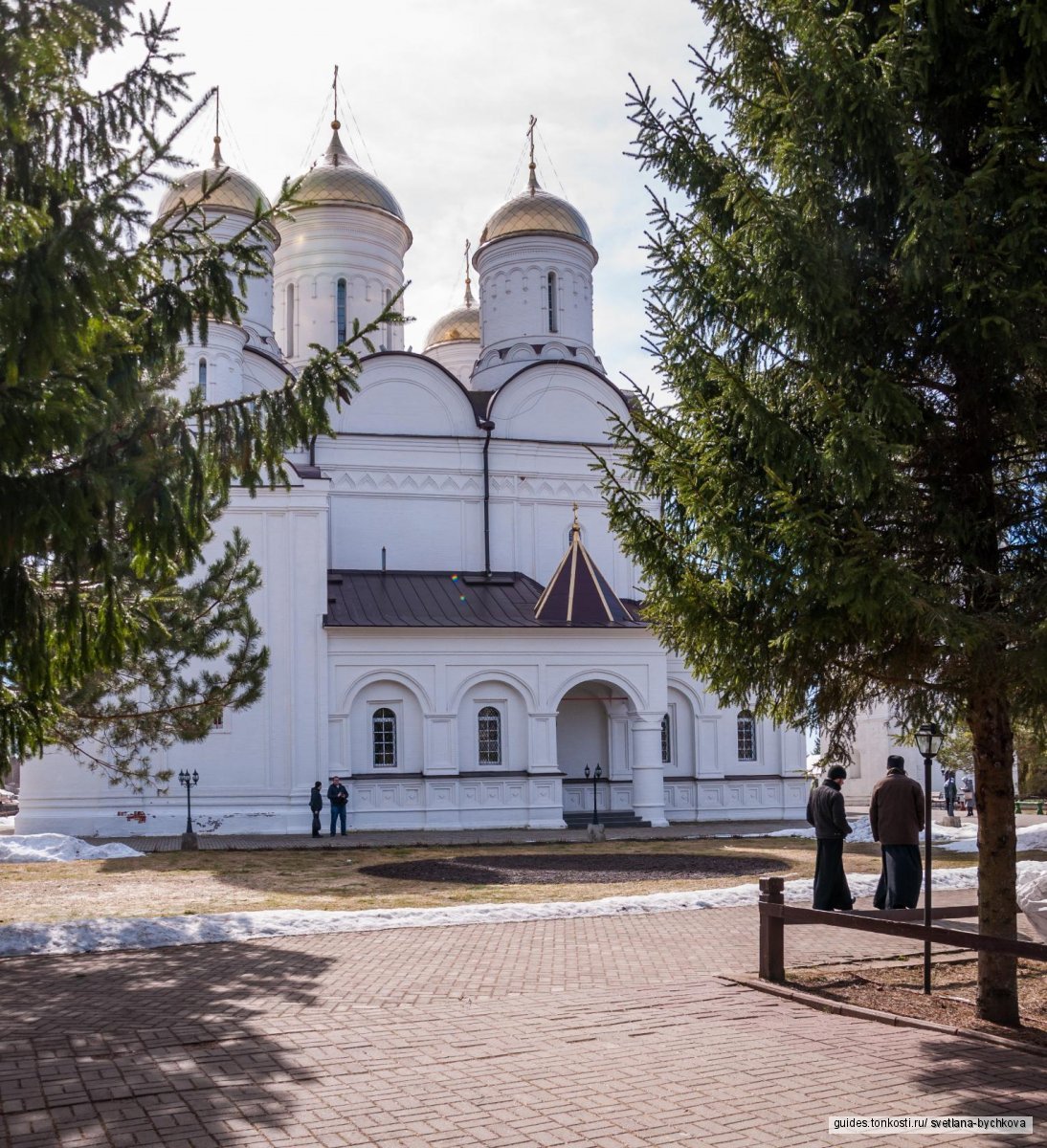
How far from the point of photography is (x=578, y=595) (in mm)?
27953

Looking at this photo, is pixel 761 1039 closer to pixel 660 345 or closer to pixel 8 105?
pixel 660 345

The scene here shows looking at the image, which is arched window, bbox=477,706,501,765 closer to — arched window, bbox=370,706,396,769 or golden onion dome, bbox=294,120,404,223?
arched window, bbox=370,706,396,769

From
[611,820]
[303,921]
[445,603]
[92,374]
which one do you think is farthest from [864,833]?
[92,374]

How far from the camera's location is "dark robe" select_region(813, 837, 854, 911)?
37.8 feet

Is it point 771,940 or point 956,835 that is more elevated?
point 771,940

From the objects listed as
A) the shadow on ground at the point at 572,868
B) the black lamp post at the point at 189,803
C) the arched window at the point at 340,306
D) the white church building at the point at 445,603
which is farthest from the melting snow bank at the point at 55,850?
the arched window at the point at 340,306

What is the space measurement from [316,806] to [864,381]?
19.6m

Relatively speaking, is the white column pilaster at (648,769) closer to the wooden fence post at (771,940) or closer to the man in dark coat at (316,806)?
the man in dark coat at (316,806)

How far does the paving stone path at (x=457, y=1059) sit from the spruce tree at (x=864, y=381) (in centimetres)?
176

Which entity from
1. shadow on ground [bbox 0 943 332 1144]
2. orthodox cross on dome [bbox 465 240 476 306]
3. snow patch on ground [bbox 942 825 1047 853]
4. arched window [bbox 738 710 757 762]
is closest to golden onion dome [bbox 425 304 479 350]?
orthodox cross on dome [bbox 465 240 476 306]

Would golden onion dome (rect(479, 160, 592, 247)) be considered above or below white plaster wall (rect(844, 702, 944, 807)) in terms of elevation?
above

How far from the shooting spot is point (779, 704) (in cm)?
831

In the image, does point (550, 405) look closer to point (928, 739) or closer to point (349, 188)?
point (349, 188)

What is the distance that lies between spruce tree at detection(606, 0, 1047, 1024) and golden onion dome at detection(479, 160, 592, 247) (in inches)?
1054
